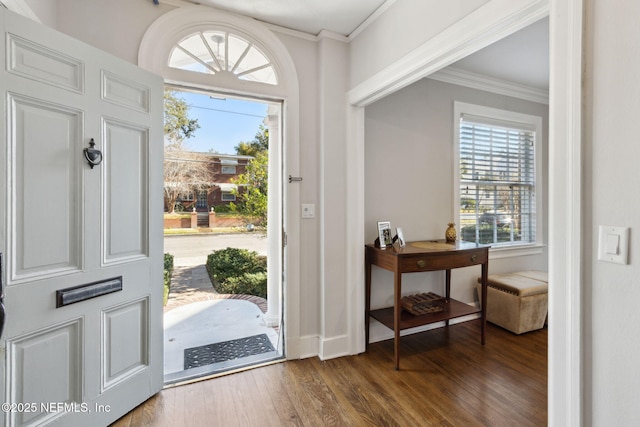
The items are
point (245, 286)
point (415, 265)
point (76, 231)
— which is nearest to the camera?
point (76, 231)

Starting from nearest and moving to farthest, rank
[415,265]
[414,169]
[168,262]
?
1. [415,265]
2. [414,169]
3. [168,262]

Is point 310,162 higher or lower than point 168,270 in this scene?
higher

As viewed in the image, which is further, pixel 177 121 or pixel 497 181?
pixel 177 121

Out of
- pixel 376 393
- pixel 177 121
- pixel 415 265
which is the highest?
pixel 177 121

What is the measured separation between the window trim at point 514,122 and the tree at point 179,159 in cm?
348

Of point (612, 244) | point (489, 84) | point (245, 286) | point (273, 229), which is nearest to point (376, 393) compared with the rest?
point (612, 244)

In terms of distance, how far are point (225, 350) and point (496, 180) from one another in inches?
128

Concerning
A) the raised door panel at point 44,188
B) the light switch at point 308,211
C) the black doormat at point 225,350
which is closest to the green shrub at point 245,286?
the black doormat at point 225,350

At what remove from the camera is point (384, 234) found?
247 cm

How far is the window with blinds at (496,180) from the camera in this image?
10.3ft

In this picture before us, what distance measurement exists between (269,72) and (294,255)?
4.67 ft

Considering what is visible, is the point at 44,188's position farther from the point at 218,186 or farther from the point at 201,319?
the point at 218,186

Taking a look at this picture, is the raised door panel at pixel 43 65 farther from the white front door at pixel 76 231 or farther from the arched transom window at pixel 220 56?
the arched transom window at pixel 220 56

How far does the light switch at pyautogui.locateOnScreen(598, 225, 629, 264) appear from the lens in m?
0.91
